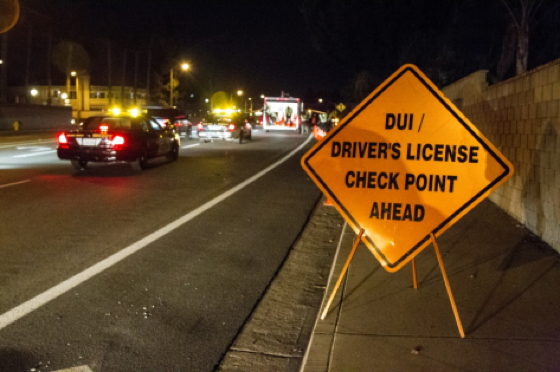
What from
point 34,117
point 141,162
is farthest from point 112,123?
point 34,117

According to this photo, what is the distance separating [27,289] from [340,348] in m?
3.47

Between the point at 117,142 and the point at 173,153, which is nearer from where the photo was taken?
the point at 117,142

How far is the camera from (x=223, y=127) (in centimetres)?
3139

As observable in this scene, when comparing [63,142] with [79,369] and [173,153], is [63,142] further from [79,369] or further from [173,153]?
[79,369]

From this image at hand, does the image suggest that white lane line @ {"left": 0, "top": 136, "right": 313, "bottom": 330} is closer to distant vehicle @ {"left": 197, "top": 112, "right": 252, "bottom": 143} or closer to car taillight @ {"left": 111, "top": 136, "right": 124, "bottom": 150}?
car taillight @ {"left": 111, "top": 136, "right": 124, "bottom": 150}

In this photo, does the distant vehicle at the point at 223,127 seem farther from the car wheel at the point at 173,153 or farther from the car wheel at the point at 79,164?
the car wheel at the point at 79,164

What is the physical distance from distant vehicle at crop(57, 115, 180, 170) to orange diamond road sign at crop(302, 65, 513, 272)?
11.6 metres

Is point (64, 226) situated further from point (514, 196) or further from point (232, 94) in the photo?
point (232, 94)

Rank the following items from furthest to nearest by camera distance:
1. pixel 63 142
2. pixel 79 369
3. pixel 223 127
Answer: pixel 223 127
pixel 63 142
pixel 79 369

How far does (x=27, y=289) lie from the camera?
256 inches

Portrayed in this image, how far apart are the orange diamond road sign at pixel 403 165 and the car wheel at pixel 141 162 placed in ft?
40.3

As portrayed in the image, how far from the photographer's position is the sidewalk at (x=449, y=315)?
4.66 m

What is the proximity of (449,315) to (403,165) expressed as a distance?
1.39 m

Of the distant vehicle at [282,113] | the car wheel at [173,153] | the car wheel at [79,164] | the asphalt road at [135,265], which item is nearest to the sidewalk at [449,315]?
the asphalt road at [135,265]
